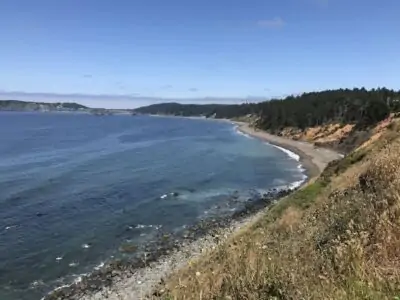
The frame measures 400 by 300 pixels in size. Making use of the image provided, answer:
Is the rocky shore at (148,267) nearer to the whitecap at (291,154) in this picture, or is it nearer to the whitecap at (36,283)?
the whitecap at (36,283)

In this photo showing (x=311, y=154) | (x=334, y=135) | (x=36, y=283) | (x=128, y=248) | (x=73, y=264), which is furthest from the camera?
(x=334, y=135)

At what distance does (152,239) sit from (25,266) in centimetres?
900

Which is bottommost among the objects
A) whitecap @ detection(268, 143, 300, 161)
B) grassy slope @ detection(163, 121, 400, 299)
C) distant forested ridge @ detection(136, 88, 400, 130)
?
whitecap @ detection(268, 143, 300, 161)

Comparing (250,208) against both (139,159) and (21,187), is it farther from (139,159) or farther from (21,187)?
(139,159)

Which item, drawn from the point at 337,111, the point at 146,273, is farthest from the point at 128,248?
the point at 337,111

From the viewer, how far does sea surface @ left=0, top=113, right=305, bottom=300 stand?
1096 inches

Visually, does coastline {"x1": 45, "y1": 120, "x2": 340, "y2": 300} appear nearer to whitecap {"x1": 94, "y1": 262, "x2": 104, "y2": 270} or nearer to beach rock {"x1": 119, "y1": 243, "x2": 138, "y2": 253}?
whitecap {"x1": 94, "y1": 262, "x2": 104, "y2": 270}

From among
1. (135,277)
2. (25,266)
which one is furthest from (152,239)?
(25,266)

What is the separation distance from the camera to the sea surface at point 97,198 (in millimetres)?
27844

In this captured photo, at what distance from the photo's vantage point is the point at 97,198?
44406mm

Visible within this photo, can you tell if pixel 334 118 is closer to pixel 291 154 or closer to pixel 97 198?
pixel 291 154

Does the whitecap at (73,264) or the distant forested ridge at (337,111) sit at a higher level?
the distant forested ridge at (337,111)

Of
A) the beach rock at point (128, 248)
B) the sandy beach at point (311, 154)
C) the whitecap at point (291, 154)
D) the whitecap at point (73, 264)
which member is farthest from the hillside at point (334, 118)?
the whitecap at point (73, 264)

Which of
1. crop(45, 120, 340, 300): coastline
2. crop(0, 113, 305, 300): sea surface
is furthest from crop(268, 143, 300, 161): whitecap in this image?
crop(45, 120, 340, 300): coastline
